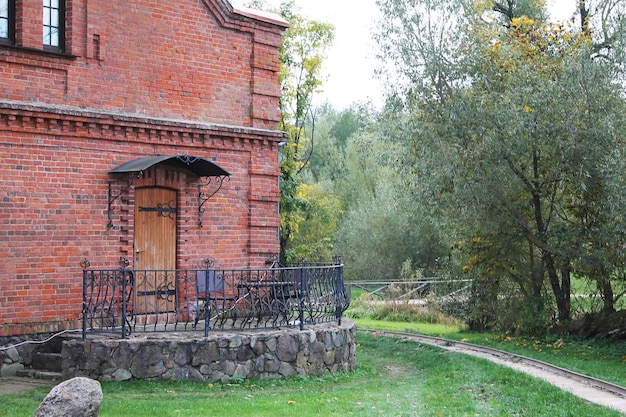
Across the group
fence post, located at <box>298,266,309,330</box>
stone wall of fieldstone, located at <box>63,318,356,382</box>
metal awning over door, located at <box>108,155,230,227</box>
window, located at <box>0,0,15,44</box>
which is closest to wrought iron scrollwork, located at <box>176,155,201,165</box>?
metal awning over door, located at <box>108,155,230,227</box>

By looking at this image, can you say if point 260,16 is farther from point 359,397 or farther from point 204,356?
point 359,397

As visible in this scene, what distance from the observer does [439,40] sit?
19.0 metres

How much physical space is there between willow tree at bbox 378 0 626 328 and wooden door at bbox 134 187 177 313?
228 inches

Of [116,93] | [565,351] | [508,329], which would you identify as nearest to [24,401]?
[116,93]

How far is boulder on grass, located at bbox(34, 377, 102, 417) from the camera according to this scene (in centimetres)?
713

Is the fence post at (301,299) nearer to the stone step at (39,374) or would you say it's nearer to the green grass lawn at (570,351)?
the stone step at (39,374)

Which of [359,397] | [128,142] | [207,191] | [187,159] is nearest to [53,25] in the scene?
[128,142]

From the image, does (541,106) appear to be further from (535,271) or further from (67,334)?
(67,334)

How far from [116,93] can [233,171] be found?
2.80m

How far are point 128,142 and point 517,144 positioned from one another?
766cm

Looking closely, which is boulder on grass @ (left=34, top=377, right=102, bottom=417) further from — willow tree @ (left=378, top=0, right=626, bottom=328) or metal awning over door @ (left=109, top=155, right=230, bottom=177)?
willow tree @ (left=378, top=0, right=626, bottom=328)

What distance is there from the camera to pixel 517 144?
15.6 metres

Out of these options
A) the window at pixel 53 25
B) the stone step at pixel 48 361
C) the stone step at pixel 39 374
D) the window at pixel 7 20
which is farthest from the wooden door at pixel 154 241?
the window at pixel 7 20

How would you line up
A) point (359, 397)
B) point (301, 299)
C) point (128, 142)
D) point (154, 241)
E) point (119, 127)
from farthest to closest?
point (154, 241), point (128, 142), point (119, 127), point (301, 299), point (359, 397)
